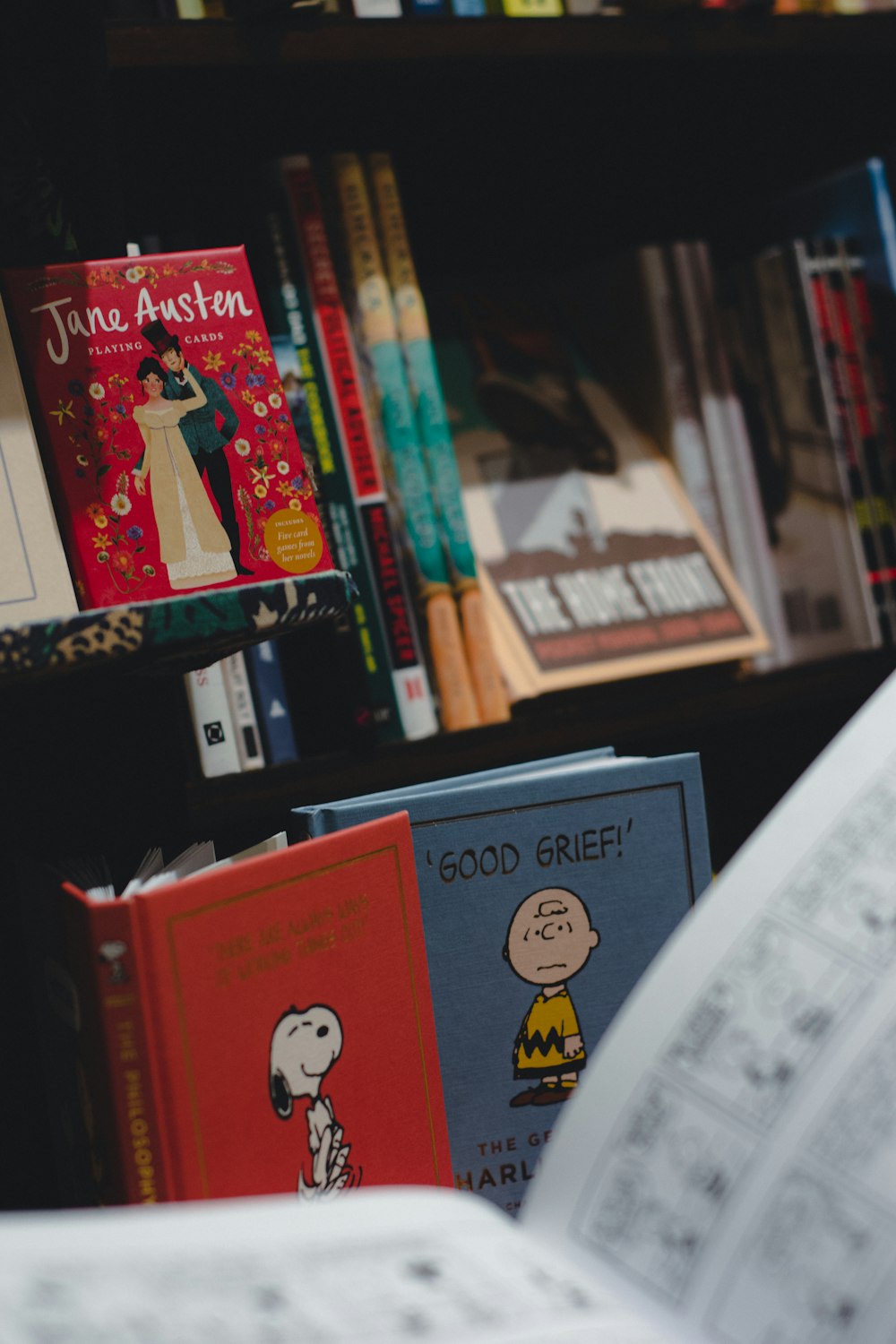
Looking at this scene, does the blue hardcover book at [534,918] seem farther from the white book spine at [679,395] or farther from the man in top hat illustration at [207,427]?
the white book spine at [679,395]

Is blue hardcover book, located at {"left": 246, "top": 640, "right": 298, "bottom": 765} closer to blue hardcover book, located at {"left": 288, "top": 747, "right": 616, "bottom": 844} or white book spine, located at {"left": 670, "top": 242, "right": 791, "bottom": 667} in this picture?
blue hardcover book, located at {"left": 288, "top": 747, "right": 616, "bottom": 844}

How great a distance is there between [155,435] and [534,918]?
0.37m

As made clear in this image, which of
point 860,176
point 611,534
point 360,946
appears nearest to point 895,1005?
point 360,946

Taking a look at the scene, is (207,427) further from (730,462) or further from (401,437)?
(730,462)

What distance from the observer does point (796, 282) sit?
1104mm

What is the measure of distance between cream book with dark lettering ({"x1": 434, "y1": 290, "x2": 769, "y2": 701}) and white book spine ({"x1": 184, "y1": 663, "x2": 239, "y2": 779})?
0.22m

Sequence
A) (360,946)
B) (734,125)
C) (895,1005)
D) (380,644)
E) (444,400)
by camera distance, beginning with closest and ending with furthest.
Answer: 1. (895,1005)
2. (360,946)
3. (380,644)
4. (444,400)
5. (734,125)

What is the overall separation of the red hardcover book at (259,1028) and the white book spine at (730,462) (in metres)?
0.56

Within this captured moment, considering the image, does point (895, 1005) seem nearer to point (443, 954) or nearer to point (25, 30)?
point (443, 954)

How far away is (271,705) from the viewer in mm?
892

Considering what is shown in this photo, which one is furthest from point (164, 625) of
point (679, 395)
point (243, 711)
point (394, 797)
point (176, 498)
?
point (679, 395)

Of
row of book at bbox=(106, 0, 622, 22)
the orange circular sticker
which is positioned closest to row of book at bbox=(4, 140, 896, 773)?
the orange circular sticker

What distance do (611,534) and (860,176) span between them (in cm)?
42

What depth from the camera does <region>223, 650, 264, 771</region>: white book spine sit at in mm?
877
